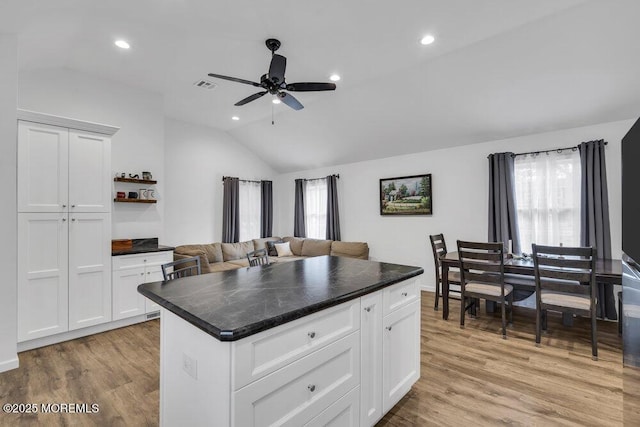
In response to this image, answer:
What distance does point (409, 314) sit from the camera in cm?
213

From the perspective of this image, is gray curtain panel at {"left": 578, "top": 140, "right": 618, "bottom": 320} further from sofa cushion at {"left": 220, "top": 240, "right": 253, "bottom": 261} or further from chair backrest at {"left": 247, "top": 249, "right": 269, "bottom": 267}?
sofa cushion at {"left": 220, "top": 240, "right": 253, "bottom": 261}

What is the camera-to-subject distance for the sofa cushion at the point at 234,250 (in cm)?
594

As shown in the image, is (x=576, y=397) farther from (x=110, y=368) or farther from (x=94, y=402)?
(x=110, y=368)

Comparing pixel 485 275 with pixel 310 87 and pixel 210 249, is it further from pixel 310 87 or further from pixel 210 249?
pixel 210 249

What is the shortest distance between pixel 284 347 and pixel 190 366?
1.39 feet

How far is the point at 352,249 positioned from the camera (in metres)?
5.94

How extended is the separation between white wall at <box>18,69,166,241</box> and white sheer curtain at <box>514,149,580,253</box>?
5.34 metres

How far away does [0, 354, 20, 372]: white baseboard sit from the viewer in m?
2.59

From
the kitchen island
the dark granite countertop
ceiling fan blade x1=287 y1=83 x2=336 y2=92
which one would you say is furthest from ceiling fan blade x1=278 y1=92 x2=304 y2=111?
the kitchen island

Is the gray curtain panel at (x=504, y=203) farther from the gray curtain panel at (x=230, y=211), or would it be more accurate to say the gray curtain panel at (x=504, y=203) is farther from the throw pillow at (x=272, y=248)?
the gray curtain panel at (x=230, y=211)

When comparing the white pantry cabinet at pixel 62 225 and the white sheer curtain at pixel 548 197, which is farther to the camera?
the white sheer curtain at pixel 548 197

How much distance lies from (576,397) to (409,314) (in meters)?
1.42

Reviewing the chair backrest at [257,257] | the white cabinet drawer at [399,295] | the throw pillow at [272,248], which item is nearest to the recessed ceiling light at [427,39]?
the white cabinet drawer at [399,295]

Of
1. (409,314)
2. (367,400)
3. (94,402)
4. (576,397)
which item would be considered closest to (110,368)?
(94,402)
